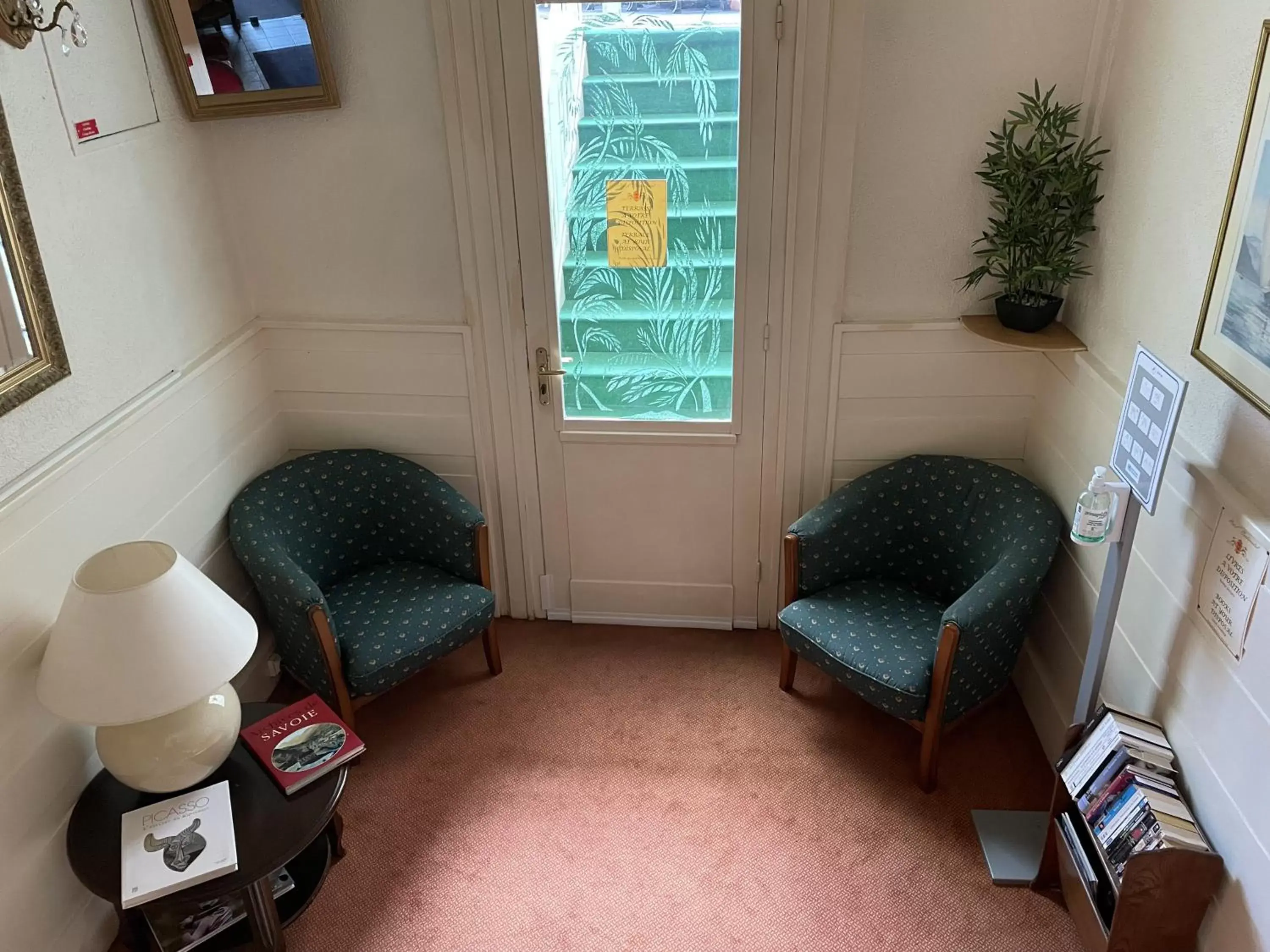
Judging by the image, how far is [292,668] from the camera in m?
2.77

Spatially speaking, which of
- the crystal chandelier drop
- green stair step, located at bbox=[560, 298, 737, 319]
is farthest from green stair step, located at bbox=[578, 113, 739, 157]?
the crystal chandelier drop

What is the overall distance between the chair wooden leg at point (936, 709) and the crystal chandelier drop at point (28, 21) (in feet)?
7.69

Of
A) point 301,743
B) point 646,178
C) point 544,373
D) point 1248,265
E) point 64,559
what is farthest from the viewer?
point 544,373

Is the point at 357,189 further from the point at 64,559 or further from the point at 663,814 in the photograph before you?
the point at 663,814

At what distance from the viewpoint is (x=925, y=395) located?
2.87m

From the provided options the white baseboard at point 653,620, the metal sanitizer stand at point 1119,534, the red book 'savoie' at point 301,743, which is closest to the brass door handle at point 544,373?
the white baseboard at point 653,620

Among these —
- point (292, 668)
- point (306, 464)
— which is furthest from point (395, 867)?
point (306, 464)

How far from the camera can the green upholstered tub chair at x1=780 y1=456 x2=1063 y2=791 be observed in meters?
2.46

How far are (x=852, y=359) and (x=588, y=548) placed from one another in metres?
1.08

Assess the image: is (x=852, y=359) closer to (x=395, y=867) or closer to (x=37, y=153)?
(x=395, y=867)

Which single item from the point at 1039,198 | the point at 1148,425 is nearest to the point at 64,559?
the point at 1148,425

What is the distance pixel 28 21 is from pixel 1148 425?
7.75 ft

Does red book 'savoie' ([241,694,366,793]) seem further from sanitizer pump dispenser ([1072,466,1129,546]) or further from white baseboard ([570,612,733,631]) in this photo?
sanitizer pump dispenser ([1072,466,1129,546])

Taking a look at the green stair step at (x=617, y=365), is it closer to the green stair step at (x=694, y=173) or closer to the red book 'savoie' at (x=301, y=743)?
the green stair step at (x=694, y=173)
